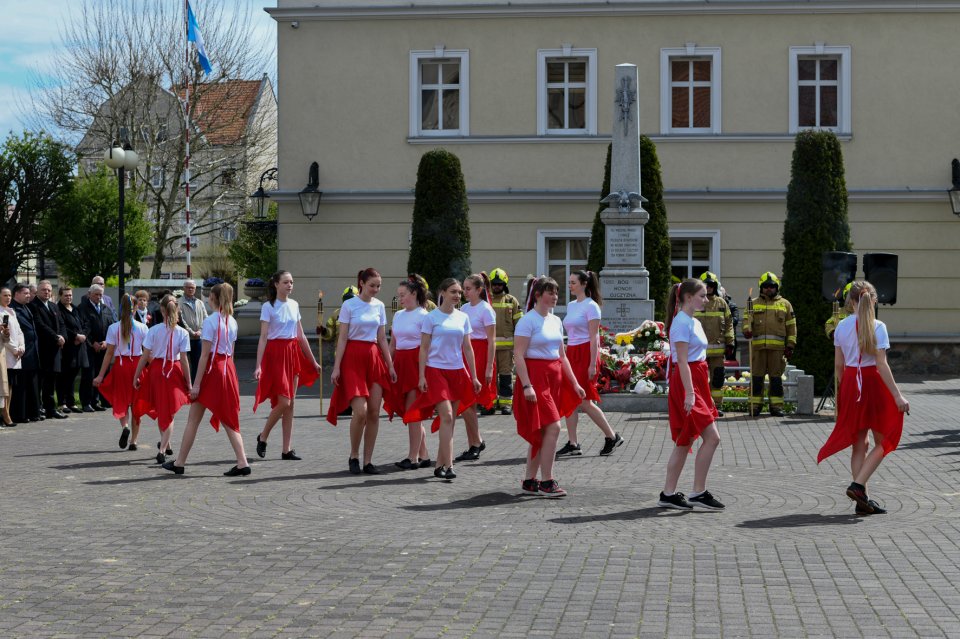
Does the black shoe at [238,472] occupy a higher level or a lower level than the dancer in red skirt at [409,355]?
lower

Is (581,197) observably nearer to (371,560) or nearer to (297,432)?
(297,432)

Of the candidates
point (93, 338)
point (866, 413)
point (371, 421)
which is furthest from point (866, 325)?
point (93, 338)

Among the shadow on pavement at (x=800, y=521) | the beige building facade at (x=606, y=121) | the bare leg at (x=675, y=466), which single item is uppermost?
the beige building facade at (x=606, y=121)

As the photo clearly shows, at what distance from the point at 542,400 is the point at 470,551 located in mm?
2415

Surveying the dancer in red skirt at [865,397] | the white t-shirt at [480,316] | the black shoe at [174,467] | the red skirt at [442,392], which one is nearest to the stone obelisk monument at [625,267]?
the white t-shirt at [480,316]

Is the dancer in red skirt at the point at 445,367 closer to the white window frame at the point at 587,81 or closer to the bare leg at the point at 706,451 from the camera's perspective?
the bare leg at the point at 706,451

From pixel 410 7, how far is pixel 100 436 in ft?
48.7

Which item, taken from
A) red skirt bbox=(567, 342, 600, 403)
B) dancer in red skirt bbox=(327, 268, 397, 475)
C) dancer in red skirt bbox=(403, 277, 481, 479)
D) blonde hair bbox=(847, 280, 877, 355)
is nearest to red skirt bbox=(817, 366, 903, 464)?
blonde hair bbox=(847, 280, 877, 355)

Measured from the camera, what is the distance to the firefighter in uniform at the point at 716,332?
1744 centimetres

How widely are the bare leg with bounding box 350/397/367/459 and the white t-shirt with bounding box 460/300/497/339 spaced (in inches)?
64.0

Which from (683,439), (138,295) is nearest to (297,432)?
(138,295)

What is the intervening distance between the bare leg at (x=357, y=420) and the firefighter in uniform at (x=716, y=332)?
675 centimetres

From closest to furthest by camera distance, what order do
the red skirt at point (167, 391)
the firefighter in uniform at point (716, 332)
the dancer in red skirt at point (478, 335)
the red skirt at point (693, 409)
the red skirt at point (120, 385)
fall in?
the red skirt at point (693, 409)
the dancer in red skirt at point (478, 335)
the red skirt at point (167, 391)
the red skirt at point (120, 385)
the firefighter in uniform at point (716, 332)

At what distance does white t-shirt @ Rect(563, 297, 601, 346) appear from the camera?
42.0 feet
